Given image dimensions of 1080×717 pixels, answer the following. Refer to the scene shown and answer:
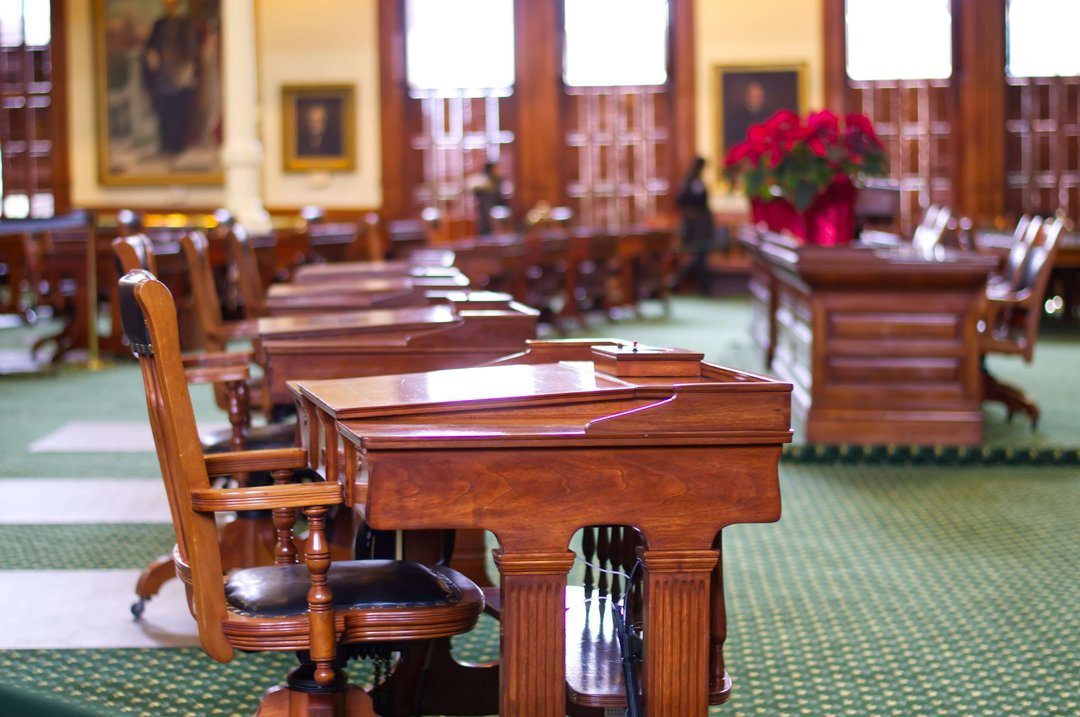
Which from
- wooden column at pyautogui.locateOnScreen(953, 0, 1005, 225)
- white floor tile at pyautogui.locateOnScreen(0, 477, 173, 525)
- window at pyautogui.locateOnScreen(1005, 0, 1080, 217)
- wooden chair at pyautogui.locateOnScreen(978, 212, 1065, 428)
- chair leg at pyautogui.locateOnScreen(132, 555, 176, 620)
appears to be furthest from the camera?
window at pyautogui.locateOnScreen(1005, 0, 1080, 217)

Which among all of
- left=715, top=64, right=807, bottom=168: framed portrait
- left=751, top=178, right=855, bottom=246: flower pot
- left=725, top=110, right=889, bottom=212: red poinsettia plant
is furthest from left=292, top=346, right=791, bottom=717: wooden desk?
left=715, top=64, right=807, bottom=168: framed portrait

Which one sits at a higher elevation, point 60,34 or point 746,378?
point 60,34

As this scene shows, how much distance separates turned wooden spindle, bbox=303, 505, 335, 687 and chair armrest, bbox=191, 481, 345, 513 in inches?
1.1

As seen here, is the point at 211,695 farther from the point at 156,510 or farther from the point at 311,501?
the point at 156,510

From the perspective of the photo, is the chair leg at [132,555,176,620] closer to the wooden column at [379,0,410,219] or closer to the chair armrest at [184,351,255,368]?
the chair armrest at [184,351,255,368]

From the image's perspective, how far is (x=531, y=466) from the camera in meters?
2.19

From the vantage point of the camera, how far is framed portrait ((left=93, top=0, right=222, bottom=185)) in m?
17.8

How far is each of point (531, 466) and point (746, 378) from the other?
40 centimetres

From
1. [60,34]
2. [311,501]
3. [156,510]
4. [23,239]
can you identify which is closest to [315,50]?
[60,34]

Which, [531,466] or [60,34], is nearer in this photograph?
[531,466]

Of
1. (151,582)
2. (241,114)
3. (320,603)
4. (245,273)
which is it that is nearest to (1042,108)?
(241,114)

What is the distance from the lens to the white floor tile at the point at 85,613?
143 inches

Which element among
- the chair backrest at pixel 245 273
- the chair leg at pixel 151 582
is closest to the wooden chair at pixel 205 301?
the chair backrest at pixel 245 273

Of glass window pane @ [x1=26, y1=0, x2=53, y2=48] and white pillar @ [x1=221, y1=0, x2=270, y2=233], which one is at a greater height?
glass window pane @ [x1=26, y1=0, x2=53, y2=48]
